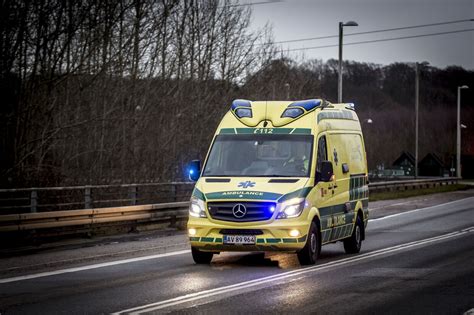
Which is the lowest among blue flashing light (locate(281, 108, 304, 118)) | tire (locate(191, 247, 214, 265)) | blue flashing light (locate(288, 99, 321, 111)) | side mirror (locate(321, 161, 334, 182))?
tire (locate(191, 247, 214, 265))

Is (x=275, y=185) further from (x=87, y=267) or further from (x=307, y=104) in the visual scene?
(x=87, y=267)

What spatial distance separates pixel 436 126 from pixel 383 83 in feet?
77.6

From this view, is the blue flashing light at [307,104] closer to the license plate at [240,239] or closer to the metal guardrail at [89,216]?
the license plate at [240,239]

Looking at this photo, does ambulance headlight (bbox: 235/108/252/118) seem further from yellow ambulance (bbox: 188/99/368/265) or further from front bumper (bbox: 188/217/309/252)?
front bumper (bbox: 188/217/309/252)

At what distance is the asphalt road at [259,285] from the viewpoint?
10586 mm

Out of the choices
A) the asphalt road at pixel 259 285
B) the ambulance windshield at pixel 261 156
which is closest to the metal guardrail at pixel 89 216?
the asphalt road at pixel 259 285

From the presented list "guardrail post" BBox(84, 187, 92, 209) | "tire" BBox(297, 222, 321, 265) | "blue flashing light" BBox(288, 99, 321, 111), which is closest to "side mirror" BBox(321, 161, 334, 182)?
"tire" BBox(297, 222, 321, 265)

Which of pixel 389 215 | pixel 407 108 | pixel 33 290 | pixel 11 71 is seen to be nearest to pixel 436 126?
pixel 407 108

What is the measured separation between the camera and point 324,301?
1105 cm

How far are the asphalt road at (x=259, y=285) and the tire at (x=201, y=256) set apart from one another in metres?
0.15

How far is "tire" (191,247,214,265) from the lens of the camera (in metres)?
15.7

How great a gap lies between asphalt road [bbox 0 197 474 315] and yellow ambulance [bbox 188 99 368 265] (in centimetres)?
46

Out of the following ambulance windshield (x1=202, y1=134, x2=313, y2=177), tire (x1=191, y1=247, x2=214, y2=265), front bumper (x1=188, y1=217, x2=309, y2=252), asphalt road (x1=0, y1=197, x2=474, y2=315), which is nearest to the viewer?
asphalt road (x1=0, y1=197, x2=474, y2=315)

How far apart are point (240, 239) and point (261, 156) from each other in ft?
5.84
